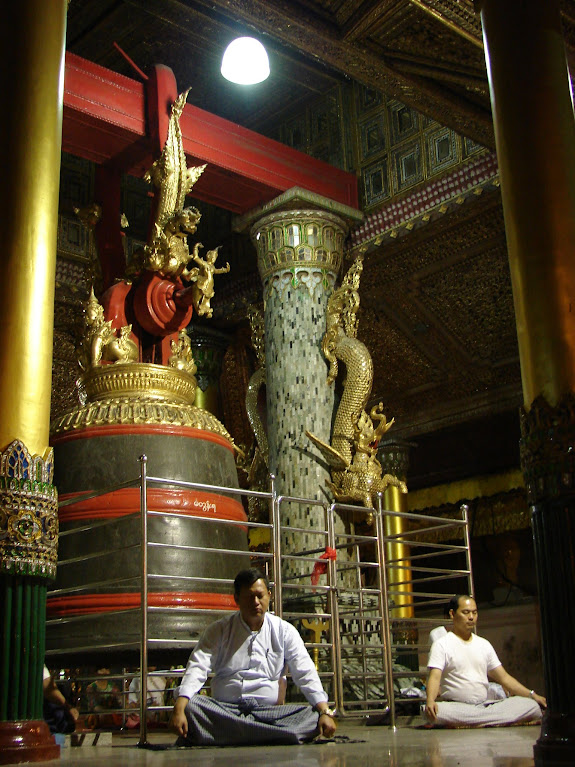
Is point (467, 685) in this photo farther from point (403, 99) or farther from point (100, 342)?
point (403, 99)

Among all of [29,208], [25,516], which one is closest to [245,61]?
[29,208]

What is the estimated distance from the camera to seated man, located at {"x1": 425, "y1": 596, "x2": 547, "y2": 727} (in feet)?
16.5

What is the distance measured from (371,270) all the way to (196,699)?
5688 millimetres

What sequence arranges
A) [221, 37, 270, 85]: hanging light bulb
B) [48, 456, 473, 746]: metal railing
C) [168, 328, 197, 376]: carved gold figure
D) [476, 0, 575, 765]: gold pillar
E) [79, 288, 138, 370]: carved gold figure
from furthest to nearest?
[221, 37, 270, 85]: hanging light bulb < [168, 328, 197, 376]: carved gold figure < [79, 288, 138, 370]: carved gold figure < [48, 456, 473, 746]: metal railing < [476, 0, 575, 765]: gold pillar

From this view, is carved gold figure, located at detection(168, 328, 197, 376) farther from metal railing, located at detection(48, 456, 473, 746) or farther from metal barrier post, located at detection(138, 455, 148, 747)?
metal barrier post, located at detection(138, 455, 148, 747)

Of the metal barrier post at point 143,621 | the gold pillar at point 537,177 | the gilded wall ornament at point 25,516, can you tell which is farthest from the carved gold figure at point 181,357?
the gold pillar at point 537,177

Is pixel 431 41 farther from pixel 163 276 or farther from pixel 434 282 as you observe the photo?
pixel 434 282

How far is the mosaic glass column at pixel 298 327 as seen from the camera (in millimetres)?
7539

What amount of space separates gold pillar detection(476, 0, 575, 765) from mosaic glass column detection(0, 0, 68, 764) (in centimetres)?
178

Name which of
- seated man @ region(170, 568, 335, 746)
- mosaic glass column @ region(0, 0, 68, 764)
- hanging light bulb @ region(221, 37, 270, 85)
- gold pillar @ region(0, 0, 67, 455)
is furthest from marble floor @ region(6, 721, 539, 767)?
hanging light bulb @ region(221, 37, 270, 85)

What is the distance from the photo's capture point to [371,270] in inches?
354

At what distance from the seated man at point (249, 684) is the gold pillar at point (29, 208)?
119cm

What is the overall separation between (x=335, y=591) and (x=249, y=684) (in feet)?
4.03

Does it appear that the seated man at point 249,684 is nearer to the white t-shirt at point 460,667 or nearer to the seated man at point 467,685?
the seated man at point 467,685
